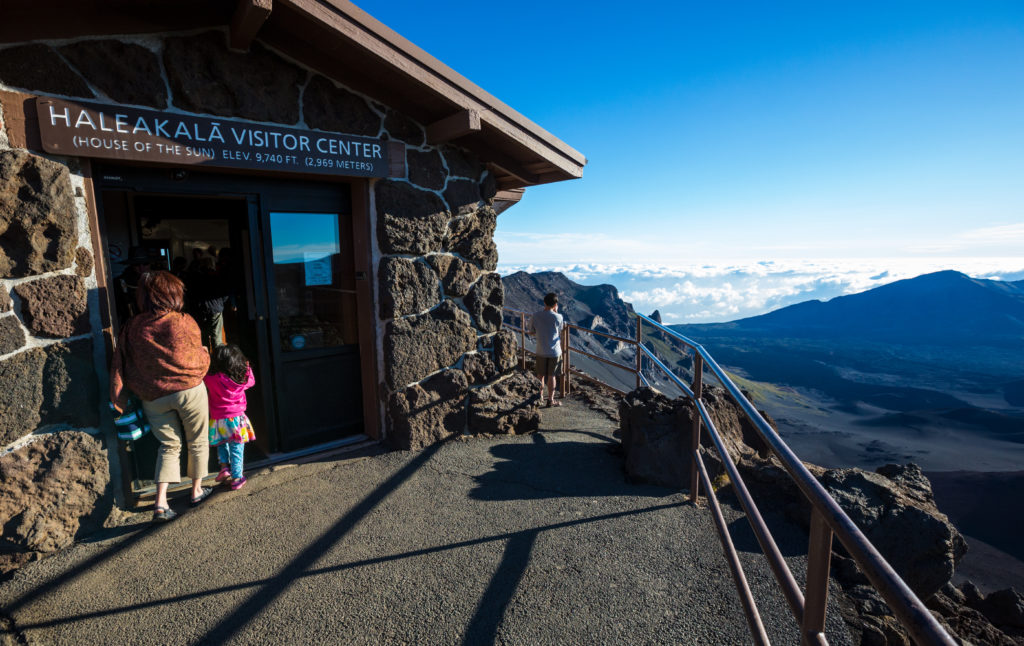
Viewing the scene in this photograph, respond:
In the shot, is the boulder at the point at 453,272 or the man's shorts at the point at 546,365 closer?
the boulder at the point at 453,272

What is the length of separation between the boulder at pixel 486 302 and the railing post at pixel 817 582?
142 inches

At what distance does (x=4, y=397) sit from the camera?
2.83 m

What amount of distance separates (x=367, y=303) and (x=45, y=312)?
6.61ft

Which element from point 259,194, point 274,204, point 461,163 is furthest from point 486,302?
point 259,194

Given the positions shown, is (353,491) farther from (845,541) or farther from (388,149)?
(845,541)

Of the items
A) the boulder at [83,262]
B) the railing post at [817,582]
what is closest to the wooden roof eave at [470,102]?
the boulder at [83,262]

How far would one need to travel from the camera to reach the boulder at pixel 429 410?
436 centimetres

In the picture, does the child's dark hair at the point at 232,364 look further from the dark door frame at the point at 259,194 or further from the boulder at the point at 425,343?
the boulder at the point at 425,343

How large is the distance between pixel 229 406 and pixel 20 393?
1077mm

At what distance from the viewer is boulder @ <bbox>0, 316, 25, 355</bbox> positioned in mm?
2832

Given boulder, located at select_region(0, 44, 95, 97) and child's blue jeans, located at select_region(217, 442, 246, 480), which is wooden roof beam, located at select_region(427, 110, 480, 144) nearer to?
boulder, located at select_region(0, 44, 95, 97)

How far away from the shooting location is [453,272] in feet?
15.3

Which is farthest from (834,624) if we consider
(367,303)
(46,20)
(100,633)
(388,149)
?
(46,20)

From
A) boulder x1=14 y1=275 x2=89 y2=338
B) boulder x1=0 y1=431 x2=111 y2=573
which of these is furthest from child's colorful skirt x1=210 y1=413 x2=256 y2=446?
boulder x1=14 y1=275 x2=89 y2=338
